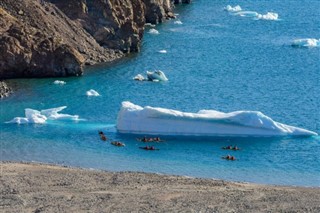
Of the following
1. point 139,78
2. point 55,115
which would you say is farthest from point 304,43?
point 55,115

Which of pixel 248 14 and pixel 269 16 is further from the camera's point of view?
pixel 248 14

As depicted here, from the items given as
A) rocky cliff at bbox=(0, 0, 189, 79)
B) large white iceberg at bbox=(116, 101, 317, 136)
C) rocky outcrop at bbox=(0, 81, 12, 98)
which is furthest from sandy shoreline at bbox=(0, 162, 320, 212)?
rocky cliff at bbox=(0, 0, 189, 79)

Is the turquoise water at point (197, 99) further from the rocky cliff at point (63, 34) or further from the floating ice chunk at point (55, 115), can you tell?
the rocky cliff at point (63, 34)

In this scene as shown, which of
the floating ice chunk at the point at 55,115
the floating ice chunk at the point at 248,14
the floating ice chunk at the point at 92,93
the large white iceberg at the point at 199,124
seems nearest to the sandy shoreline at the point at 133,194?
the large white iceberg at the point at 199,124

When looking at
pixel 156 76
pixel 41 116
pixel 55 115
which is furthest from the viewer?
pixel 156 76

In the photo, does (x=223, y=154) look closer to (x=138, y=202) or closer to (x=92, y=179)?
(x=92, y=179)

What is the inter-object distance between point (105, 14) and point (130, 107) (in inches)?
871

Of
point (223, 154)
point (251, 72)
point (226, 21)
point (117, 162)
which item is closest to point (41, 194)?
point (117, 162)

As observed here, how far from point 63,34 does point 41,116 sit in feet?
50.8

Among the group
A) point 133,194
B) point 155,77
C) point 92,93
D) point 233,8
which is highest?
point 133,194

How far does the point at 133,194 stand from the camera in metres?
32.6

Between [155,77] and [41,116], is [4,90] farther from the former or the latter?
[155,77]

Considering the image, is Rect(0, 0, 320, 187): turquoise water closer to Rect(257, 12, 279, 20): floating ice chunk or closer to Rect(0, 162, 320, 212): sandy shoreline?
Rect(257, 12, 279, 20): floating ice chunk

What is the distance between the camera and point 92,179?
3547 cm
